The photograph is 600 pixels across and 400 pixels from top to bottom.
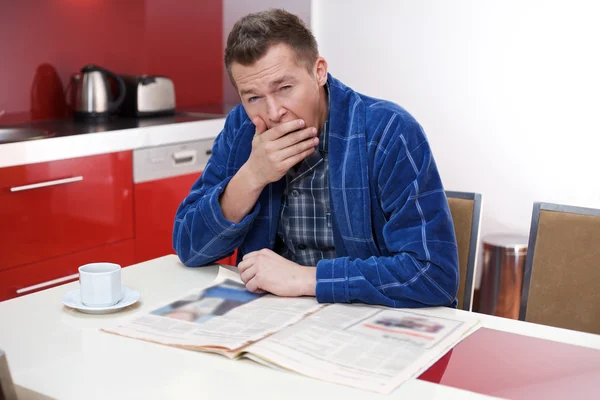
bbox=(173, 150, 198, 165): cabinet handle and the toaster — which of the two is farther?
the toaster

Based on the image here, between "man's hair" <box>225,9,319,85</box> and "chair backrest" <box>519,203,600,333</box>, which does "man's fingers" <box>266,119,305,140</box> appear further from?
"chair backrest" <box>519,203,600,333</box>

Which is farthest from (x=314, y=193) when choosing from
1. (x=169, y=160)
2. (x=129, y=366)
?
(x=169, y=160)

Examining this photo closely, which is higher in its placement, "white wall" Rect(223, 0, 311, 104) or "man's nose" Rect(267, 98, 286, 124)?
"white wall" Rect(223, 0, 311, 104)

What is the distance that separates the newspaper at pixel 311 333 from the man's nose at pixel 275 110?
36cm

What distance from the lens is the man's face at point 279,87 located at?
151 cm

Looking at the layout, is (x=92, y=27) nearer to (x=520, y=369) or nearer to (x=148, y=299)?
(x=148, y=299)

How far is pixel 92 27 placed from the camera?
3414mm

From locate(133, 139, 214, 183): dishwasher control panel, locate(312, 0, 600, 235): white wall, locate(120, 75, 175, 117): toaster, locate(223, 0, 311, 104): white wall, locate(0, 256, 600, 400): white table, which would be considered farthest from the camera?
locate(223, 0, 311, 104): white wall

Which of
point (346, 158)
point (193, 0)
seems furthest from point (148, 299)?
point (193, 0)

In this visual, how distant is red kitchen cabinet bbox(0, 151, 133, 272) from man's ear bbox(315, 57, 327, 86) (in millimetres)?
1365

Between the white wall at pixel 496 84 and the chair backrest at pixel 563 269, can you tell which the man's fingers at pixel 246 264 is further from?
the white wall at pixel 496 84

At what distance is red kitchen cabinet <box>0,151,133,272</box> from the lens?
8.40 feet

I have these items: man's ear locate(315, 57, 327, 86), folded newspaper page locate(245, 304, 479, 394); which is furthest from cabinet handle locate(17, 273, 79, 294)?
folded newspaper page locate(245, 304, 479, 394)

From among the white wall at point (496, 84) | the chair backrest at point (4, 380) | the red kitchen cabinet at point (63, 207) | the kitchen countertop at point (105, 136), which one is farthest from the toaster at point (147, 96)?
the chair backrest at point (4, 380)
